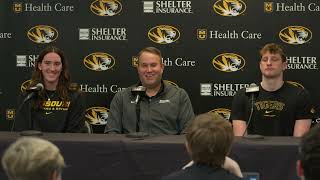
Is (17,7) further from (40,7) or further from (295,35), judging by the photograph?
(295,35)

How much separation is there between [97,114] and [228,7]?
5.31 feet

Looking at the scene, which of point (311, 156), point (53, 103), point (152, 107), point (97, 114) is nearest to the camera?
point (311, 156)

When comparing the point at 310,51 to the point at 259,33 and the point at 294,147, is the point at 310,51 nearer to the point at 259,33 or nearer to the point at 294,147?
the point at 259,33

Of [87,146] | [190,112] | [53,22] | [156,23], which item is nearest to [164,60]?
[156,23]

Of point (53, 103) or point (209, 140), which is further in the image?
point (53, 103)

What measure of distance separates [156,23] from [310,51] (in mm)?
1466

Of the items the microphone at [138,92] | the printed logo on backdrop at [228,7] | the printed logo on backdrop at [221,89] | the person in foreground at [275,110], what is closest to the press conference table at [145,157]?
the microphone at [138,92]

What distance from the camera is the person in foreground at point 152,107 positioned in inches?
170

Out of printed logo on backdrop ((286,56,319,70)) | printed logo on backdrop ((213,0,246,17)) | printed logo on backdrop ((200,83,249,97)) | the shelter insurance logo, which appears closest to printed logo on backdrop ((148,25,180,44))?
printed logo on backdrop ((213,0,246,17))

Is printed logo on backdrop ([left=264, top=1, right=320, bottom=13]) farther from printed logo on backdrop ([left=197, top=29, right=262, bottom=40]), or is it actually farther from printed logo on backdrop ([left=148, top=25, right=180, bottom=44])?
printed logo on backdrop ([left=148, top=25, right=180, bottom=44])

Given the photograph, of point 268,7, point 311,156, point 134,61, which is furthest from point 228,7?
point 311,156

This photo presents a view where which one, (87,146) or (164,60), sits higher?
(164,60)

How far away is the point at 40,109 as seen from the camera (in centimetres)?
418

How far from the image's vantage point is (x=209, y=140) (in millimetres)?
2121
